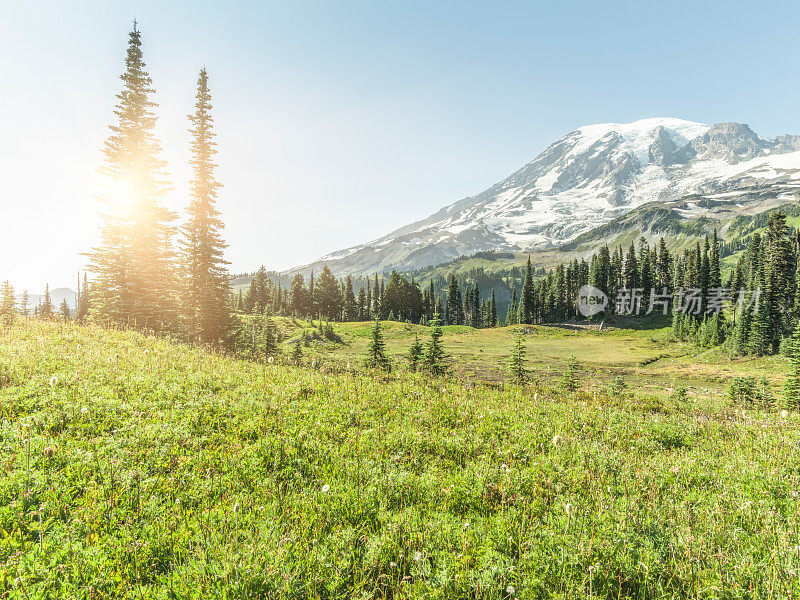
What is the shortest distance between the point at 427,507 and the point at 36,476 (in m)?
4.68

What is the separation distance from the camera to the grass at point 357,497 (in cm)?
312

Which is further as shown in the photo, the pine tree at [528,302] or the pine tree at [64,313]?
the pine tree at [528,302]

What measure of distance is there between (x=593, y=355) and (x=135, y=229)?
2527 inches

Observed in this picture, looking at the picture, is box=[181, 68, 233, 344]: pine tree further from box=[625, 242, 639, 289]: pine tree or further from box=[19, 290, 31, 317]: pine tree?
box=[625, 242, 639, 289]: pine tree

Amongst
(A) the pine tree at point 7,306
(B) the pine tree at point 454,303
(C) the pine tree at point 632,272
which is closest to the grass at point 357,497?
(A) the pine tree at point 7,306

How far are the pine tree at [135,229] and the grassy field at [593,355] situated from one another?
11.6 meters

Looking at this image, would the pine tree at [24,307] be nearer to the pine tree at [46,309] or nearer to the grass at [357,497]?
the pine tree at [46,309]

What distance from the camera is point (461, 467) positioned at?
18.2ft

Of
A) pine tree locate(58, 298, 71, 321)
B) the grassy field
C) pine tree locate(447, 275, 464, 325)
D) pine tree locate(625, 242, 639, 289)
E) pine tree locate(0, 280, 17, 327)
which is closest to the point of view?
pine tree locate(0, 280, 17, 327)

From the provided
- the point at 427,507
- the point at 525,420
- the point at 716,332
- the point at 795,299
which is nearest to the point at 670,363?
the point at 716,332

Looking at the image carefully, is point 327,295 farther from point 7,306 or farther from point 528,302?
point 7,306

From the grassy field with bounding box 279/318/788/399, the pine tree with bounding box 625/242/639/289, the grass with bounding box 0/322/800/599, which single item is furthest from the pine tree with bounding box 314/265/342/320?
the grass with bounding box 0/322/800/599

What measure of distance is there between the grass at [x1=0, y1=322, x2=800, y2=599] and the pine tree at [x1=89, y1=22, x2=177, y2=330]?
15.3 metres

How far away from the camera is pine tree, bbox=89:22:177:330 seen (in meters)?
20.8
